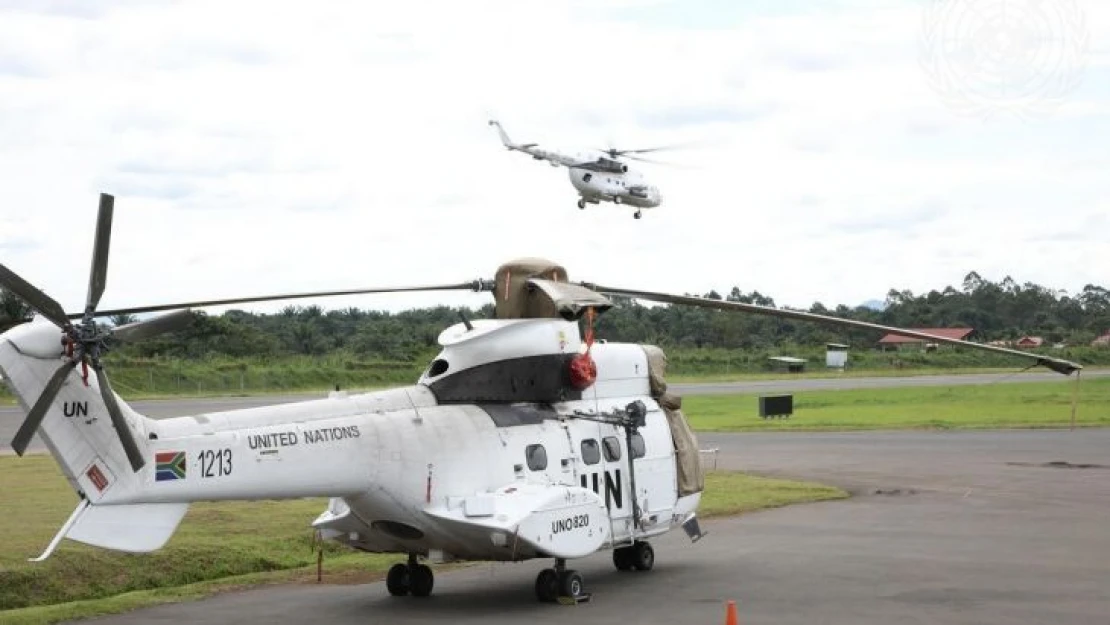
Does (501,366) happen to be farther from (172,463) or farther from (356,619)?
(172,463)

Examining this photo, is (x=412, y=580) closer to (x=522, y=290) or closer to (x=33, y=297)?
(x=522, y=290)

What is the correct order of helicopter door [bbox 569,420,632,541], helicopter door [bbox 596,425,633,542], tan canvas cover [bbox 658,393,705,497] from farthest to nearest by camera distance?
tan canvas cover [bbox 658,393,705,497] < helicopter door [bbox 596,425,633,542] < helicopter door [bbox 569,420,632,541]

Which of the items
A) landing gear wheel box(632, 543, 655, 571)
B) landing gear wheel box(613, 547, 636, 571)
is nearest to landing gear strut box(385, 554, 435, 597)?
landing gear wheel box(613, 547, 636, 571)

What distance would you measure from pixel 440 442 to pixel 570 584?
2.60 m

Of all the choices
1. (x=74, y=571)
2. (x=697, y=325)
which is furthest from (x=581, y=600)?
(x=697, y=325)

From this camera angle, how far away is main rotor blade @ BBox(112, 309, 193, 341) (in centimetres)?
1572

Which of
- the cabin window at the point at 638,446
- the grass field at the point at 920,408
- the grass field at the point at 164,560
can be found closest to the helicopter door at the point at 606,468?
the cabin window at the point at 638,446

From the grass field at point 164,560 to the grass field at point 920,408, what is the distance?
Answer: 81.6 ft

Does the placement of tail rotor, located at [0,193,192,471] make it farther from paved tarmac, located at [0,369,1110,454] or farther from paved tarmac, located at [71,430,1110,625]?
paved tarmac, located at [0,369,1110,454]

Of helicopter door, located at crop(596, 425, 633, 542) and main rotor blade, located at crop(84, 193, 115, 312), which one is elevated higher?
main rotor blade, located at crop(84, 193, 115, 312)

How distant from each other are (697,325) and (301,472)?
10255cm

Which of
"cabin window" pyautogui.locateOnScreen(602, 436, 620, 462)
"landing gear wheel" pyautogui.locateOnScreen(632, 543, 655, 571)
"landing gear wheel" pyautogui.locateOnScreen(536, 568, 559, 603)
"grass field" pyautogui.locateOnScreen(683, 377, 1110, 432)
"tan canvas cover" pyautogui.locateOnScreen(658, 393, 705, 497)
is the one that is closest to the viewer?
"landing gear wheel" pyautogui.locateOnScreen(536, 568, 559, 603)

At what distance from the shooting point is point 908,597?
1984 centimetres

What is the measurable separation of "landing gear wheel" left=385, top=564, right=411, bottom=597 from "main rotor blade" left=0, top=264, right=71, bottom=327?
6.73 m
